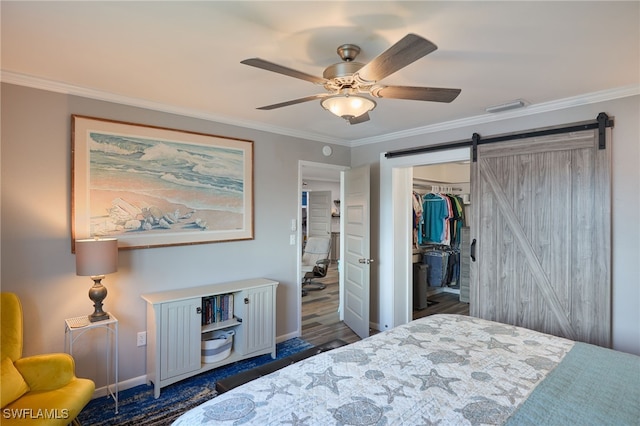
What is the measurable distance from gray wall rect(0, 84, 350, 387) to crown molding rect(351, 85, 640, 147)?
→ 201cm

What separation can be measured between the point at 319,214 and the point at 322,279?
8.94ft

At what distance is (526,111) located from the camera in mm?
2936

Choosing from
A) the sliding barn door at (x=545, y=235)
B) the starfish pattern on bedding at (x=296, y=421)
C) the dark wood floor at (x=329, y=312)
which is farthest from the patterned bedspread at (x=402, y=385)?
the dark wood floor at (x=329, y=312)

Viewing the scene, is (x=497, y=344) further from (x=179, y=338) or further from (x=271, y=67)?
(x=179, y=338)

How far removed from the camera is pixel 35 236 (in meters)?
2.36

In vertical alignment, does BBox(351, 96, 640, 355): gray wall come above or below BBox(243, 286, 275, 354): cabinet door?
above

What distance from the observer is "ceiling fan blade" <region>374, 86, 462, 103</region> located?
1717 mm

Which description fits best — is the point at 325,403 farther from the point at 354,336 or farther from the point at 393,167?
the point at 393,167

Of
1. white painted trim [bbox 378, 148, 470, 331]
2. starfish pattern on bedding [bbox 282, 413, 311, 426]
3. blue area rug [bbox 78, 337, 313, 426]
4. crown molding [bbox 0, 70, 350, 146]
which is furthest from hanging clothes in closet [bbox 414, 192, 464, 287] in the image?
starfish pattern on bedding [bbox 282, 413, 311, 426]

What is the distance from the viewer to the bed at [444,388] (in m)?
1.22

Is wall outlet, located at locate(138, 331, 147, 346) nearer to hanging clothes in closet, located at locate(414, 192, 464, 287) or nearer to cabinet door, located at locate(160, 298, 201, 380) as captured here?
cabinet door, located at locate(160, 298, 201, 380)

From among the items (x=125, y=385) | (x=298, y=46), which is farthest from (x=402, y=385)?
(x=125, y=385)

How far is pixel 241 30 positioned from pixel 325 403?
1.78m

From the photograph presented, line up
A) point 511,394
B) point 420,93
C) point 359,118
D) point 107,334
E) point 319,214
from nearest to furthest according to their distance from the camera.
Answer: point 511,394 → point 420,93 → point 359,118 → point 107,334 → point 319,214
